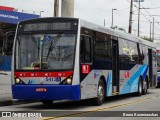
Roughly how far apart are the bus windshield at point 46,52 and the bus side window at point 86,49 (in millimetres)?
473

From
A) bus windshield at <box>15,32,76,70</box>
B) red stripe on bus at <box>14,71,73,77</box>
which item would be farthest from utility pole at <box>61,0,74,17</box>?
red stripe on bus at <box>14,71,73,77</box>

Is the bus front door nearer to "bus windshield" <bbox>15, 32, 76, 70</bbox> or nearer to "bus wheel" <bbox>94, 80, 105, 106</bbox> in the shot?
"bus wheel" <bbox>94, 80, 105, 106</bbox>

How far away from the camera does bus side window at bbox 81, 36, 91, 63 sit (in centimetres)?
1642

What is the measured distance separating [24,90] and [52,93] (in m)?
1.04

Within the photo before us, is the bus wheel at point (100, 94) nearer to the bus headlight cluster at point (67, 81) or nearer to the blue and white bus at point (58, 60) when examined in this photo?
the blue and white bus at point (58, 60)

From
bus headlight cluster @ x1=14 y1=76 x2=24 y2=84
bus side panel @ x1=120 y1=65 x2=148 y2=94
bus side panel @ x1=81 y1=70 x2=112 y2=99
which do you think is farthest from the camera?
bus side panel @ x1=120 y1=65 x2=148 y2=94

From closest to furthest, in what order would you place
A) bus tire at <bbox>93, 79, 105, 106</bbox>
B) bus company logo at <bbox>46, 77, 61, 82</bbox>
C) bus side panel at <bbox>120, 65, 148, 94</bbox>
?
bus company logo at <bbox>46, 77, 61, 82</bbox> < bus tire at <bbox>93, 79, 105, 106</bbox> < bus side panel at <bbox>120, 65, 148, 94</bbox>

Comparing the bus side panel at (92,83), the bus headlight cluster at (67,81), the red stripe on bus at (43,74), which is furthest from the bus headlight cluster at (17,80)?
the bus side panel at (92,83)

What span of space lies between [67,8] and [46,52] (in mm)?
9148

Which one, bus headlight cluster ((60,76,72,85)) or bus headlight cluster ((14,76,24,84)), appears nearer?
bus headlight cluster ((60,76,72,85))

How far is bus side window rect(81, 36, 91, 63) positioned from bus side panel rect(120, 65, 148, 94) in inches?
187

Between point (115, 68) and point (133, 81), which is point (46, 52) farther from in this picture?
point (133, 81)

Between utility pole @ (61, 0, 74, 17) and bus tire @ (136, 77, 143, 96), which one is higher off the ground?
utility pole @ (61, 0, 74, 17)

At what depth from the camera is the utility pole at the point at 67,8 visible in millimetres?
25000
